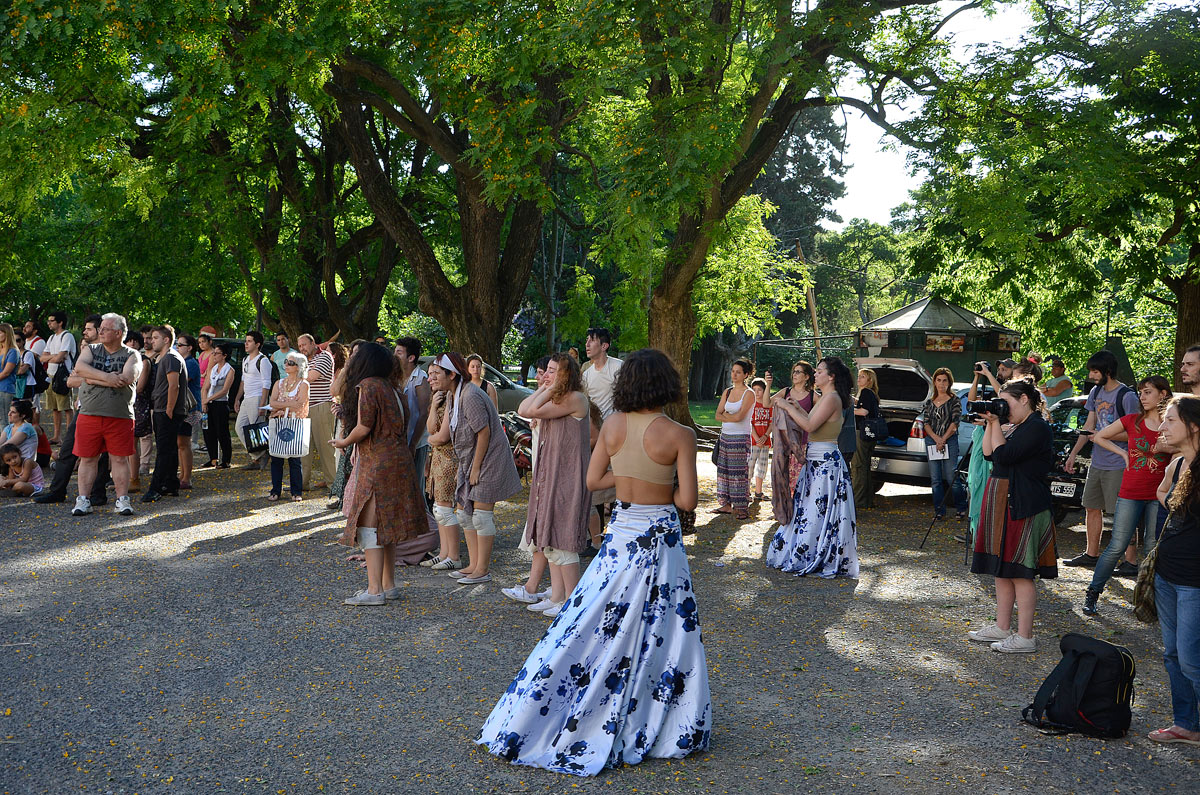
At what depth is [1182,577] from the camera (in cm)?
462

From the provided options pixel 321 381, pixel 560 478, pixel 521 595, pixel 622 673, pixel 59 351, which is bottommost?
pixel 521 595

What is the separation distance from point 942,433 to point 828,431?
380cm

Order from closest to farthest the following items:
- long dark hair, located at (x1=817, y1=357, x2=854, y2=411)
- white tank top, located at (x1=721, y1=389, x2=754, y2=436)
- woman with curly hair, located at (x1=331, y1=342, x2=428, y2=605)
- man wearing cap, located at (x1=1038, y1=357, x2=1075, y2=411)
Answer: woman with curly hair, located at (x1=331, y1=342, x2=428, y2=605)
long dark hair, located at (x1=817, y1=357, x2=854, y2=411)
white tank top, located at (x1=721, y1=389, x2=754, y2=436)
man wearing cap, located at (x1=1038, y1=357, x2=1075, y2=411)

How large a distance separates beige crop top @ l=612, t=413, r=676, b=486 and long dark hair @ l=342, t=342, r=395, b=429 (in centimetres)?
269

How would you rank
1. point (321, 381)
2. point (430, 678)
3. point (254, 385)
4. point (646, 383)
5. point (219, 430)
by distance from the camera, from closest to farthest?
1. point (646, 383)
2. point (430, 678)
3. point (321, 381)
4. point (254, 385)
5. point (219, 430)

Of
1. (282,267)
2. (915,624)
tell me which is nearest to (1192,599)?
(915,624)

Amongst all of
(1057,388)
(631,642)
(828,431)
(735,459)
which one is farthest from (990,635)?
(1057,388)

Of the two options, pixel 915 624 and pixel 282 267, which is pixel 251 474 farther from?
pixel 915 624

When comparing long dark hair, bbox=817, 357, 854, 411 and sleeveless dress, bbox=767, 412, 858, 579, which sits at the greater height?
long dark hair, bbox=817, 357, 854, 411

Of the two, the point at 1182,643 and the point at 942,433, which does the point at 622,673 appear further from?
the point at 942,433

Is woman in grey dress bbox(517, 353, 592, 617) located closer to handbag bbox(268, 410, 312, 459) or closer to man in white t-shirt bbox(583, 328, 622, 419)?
man in white t-shirt bbox(583, 328, 622, 419)

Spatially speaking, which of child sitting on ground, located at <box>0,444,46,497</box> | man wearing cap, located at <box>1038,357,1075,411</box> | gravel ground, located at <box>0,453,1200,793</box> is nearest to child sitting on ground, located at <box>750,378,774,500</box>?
gravel ground, located at <box>0,453,1200,793</box>

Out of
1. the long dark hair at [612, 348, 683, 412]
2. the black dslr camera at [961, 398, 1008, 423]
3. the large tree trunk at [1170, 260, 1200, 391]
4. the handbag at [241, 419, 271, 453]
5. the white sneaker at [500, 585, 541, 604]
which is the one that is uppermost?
the large tree trunk at [1170, 260, 1200, 391]

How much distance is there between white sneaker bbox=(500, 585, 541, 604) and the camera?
23.7 feet
